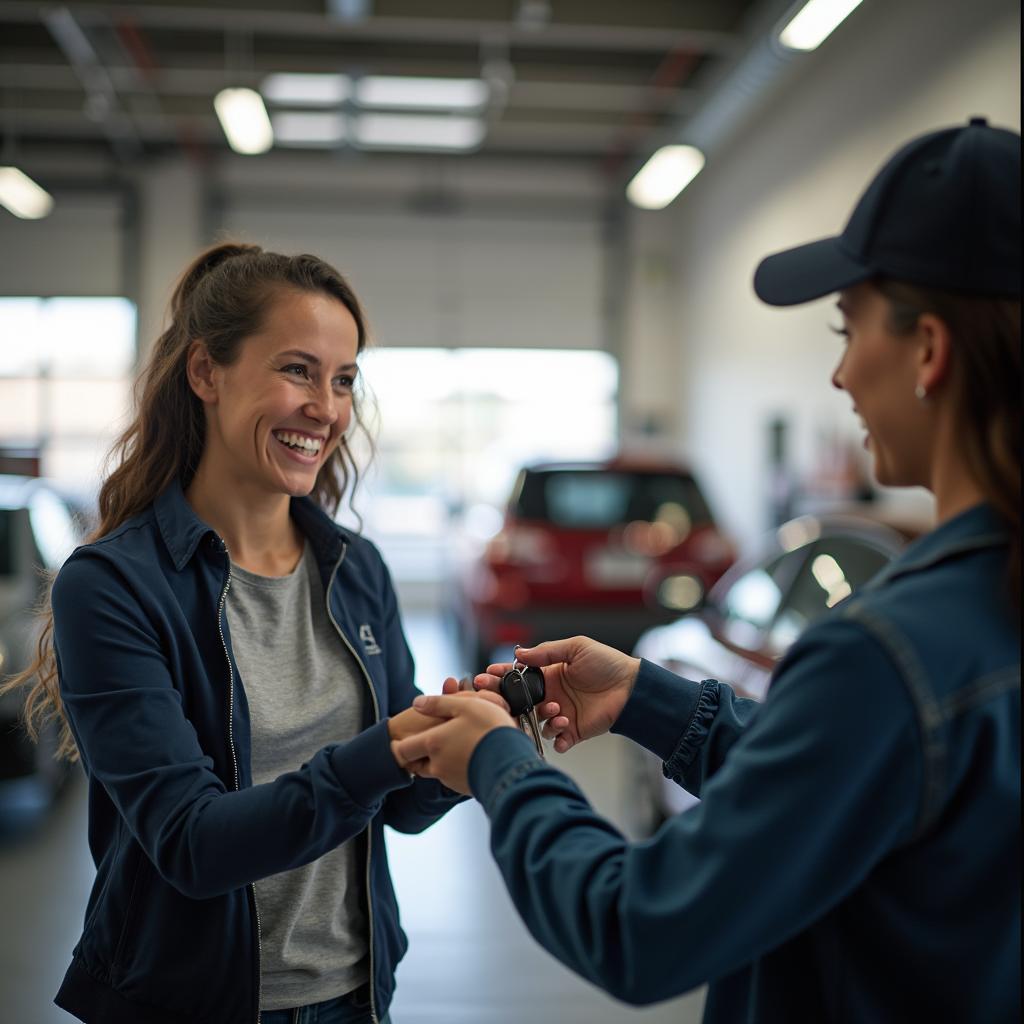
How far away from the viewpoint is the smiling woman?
1272mm

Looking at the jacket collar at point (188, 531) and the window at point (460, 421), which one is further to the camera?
the window at point (460, 421)

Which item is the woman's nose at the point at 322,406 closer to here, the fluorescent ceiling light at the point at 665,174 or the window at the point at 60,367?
the fluorescent ceiling light at the point at 665,174

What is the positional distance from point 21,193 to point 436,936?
8784mm

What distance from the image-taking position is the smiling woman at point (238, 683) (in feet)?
4.17

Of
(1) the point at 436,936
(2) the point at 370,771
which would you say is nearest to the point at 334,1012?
(2) the point at 370,771

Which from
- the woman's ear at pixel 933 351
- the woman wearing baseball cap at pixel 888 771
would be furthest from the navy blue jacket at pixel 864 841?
the woman's ear at pixel 933 351

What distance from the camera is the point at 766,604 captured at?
3.80m

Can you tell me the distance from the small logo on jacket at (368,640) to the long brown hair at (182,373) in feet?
1.22

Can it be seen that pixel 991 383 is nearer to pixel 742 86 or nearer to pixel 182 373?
pixel 182 373

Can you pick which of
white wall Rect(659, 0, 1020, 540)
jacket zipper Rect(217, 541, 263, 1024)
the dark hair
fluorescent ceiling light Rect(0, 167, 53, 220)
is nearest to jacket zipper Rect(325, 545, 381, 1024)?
jacket zipper Rect(217, 541, 263, 1024)

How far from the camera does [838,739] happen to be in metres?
0.87

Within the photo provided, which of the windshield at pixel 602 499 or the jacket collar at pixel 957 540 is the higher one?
the windshield at pixel 602 499

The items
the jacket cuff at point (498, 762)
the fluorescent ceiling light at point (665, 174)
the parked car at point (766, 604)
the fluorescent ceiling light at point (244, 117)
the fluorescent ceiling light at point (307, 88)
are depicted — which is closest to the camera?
the jacket cuff at point (498, 762)

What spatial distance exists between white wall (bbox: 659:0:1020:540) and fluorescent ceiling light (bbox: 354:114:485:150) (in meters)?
2.79
